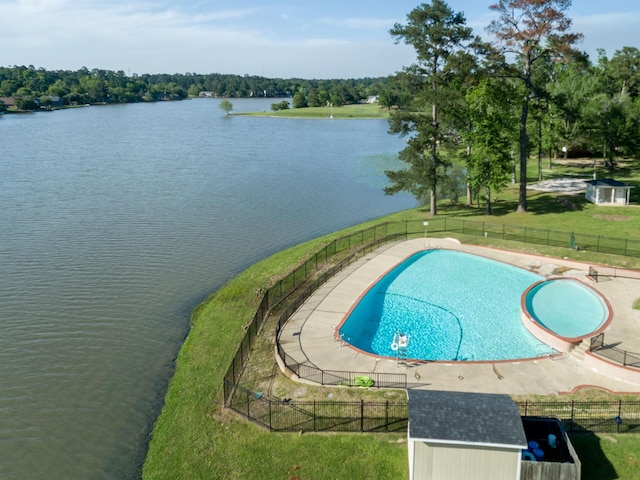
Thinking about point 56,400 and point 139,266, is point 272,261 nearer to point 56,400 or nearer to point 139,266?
point 139,266

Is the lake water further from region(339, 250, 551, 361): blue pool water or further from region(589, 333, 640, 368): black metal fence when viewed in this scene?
region(589, 333, 640, 368): black metal fence

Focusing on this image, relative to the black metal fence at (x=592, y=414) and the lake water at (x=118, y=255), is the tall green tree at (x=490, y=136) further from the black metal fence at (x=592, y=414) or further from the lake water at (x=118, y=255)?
the black metal fence at (x=592, y=414)

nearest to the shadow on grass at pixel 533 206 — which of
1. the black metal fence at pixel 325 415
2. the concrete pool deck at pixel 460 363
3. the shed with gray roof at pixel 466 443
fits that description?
the concrete pool deck at pixel 460 363

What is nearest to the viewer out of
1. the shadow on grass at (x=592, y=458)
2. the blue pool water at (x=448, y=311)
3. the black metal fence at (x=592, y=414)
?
the shadow on grass at (x=592, y=458)

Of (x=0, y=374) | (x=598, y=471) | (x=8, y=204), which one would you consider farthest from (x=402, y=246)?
(x=8, y=204)

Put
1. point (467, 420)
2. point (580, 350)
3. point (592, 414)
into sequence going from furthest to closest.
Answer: point (580, 350) → point (592, 414) → point (467, 420)

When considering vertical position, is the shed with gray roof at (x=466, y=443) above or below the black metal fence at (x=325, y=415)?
above

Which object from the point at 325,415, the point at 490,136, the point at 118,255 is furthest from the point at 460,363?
the point at 118,255

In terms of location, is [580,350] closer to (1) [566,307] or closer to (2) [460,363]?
(2) [460,363]
